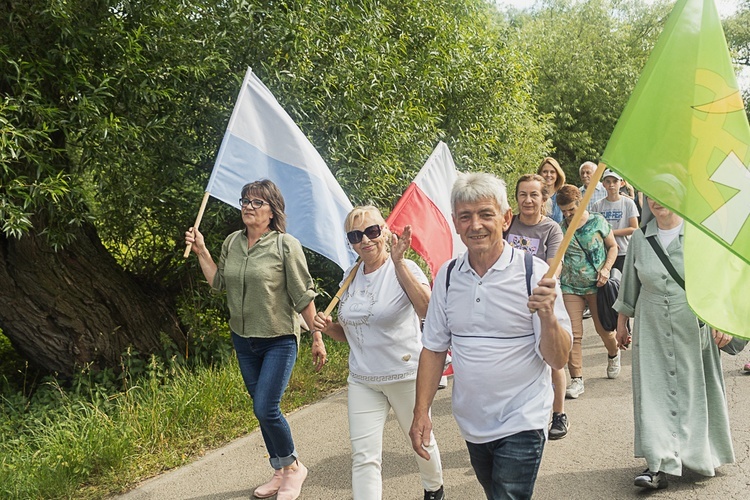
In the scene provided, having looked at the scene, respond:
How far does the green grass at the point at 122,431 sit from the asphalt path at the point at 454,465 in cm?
18

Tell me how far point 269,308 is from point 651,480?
2503mm

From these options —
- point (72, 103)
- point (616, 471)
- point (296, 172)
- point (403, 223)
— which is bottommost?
point (616, 471)

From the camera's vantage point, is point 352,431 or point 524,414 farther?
point 352,431

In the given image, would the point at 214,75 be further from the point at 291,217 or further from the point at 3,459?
the point at 3,459

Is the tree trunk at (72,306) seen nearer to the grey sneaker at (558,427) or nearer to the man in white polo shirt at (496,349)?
the grey sneaker at (558,427)

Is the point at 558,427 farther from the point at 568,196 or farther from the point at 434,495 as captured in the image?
the point at 568,196

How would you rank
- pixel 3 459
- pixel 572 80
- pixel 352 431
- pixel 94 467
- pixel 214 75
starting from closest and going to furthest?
pixel 352 431
pixel 94 467
pixel 3 459
pixel 214 75
pixel 572 80

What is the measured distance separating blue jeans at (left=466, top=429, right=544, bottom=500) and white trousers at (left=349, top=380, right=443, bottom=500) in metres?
0.80

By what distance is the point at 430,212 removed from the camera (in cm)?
527

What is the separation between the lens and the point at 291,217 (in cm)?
523

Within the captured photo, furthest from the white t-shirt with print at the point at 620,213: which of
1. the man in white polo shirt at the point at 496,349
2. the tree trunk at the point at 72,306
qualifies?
the man in white polo shirt at the point at 496,349

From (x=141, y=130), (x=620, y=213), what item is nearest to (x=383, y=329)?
(x=141, y=130)

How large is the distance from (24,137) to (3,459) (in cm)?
234

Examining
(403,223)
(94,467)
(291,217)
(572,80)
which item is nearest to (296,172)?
(291,217)
